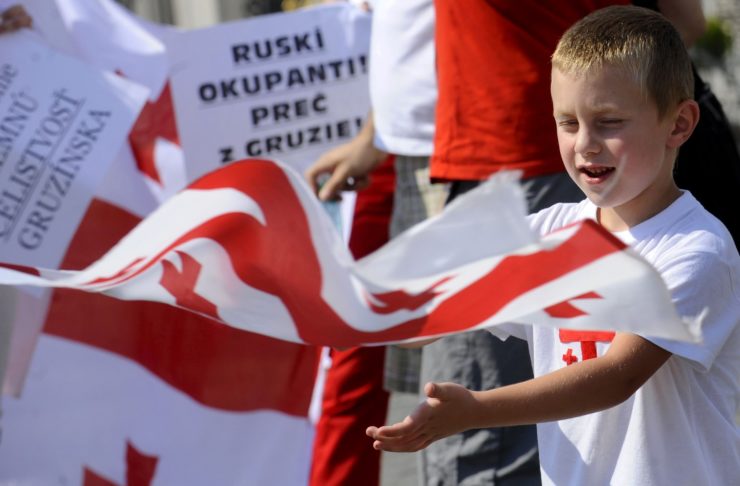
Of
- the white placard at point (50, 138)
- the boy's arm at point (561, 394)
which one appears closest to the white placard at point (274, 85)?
the white placard at point (50, 138)

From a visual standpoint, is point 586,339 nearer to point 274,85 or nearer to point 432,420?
point 432,420

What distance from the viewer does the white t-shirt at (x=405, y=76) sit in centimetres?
348

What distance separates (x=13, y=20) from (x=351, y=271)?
100 inches

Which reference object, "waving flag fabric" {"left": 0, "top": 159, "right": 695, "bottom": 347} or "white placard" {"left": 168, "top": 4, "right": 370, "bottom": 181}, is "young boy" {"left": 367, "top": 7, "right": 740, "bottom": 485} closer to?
"waving flag fabric" {"left": 0, "top": 159, "right": 695, "bottom": 347}

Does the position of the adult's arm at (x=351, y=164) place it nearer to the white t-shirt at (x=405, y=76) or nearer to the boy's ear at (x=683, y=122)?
the white t-shirt at (x=405, y=76)

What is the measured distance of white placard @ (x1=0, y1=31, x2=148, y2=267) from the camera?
157 inches

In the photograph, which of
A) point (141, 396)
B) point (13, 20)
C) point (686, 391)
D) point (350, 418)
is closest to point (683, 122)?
point (686, 391)

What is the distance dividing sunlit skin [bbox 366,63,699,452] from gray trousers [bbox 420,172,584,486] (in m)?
0.83

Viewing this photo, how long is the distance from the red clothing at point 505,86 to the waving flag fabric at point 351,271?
2.48 ft

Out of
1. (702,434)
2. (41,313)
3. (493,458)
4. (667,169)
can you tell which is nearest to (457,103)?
(493,458)

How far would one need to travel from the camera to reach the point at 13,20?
430cm

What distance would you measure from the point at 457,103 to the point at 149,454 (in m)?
1.33

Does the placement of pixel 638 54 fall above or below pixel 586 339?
above

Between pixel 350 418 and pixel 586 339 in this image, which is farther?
pixel 350 418
